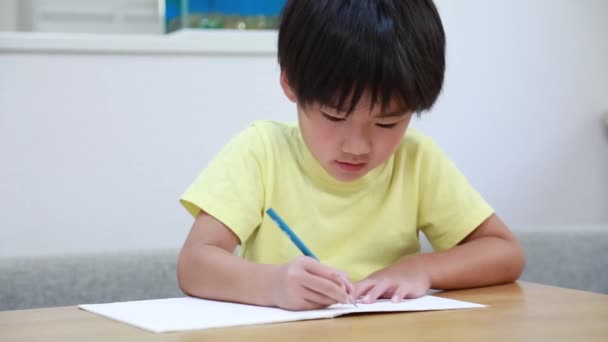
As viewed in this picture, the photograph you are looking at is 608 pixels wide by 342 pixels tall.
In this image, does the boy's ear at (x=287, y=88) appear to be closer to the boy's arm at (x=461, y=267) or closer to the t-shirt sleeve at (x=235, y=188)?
the t-shirt sleeve at (x=235, y=188)

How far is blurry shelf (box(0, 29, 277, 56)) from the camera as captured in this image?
1.69m

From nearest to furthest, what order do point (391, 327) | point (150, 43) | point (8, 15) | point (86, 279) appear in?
point (391, 327) → point (86, 279) → point (150, 43) → point (8, 15)

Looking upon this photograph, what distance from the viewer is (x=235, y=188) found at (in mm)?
1153

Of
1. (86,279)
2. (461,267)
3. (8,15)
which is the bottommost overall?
(86,279)

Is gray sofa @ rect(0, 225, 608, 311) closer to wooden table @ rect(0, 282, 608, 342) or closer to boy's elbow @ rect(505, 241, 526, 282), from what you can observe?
wooden table @ rect(0, 282, 608, 342)

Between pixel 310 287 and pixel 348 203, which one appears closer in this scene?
pixel 310 287

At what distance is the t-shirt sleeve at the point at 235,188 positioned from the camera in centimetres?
113

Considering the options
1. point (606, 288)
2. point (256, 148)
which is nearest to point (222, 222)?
point (256, 148)

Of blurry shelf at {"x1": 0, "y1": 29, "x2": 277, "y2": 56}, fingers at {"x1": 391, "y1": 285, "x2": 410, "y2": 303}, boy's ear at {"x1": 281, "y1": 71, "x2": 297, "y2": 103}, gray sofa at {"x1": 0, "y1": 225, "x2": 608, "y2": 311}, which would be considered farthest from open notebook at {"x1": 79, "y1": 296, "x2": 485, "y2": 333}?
blurry shelf at {"x1": 0, "y1": 29, "x2": 277, "y2": 56}

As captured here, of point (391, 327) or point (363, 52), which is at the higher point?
point (363, 52)

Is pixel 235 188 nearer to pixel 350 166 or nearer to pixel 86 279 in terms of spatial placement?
pixel 350 166

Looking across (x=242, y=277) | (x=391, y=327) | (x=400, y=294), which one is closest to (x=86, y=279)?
(x=242, y=277)

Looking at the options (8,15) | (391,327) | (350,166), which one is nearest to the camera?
(391,327)

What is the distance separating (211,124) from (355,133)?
82 centimetres
